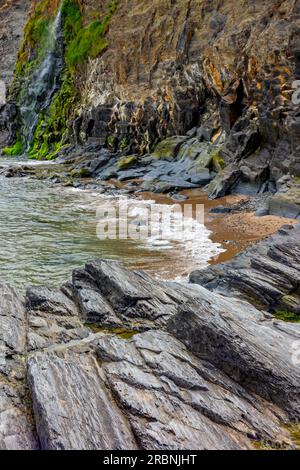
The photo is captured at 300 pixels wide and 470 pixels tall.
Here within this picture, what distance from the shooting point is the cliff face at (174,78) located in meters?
24.6

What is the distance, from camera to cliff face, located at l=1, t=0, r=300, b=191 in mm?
24641

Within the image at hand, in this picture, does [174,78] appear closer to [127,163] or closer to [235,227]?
[127,163]

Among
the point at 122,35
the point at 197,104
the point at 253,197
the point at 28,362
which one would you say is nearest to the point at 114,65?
the point at 122,35

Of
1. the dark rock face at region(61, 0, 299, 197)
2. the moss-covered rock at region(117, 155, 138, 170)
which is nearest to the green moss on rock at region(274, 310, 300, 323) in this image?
the dark rock face at region(61, 0, 299, 197)

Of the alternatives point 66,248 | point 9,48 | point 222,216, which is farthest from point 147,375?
point 9,48

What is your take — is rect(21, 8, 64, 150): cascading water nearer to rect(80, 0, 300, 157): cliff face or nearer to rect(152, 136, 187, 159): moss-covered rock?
rect(80, 0, 300, 157): cliff face

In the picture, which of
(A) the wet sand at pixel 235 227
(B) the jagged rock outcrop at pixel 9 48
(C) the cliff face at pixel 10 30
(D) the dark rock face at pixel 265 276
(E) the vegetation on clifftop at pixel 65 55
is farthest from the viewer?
(C) the cliff face at pixel 10 30

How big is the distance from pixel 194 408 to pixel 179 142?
33.5 m

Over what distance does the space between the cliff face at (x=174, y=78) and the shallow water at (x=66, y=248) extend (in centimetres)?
882

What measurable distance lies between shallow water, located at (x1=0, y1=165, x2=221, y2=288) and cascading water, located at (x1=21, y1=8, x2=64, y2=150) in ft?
161

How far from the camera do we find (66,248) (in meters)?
17.2

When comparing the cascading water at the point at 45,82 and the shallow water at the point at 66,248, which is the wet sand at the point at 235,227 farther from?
the cascading water at the point at 45,82

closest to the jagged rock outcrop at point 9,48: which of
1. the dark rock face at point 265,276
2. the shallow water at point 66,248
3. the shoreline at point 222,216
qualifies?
the shoreline at point 222,216
